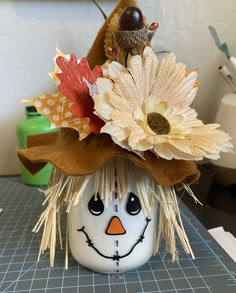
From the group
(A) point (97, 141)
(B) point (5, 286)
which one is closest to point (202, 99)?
(A) point (97, 141)

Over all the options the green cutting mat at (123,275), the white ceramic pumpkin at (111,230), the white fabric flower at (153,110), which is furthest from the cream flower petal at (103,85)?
the green cutting mat at (123,275)

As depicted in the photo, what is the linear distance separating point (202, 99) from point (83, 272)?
0.57 meters

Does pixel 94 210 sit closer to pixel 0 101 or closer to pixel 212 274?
pixel 212 274

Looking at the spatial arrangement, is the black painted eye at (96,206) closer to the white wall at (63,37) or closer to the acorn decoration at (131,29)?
the acorn decoration at (131,29)

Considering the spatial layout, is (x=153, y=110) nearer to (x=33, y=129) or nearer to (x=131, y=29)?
(x=131, y=29)

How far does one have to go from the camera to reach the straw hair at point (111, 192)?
40 centimetres

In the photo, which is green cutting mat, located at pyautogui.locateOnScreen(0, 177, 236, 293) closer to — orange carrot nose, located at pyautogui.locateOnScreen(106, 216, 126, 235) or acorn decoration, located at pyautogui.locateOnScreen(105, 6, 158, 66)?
orange carrot nose, located at pyautogui.locateOnScreen(106, 216, 126, 235)

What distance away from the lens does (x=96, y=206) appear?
410 mm

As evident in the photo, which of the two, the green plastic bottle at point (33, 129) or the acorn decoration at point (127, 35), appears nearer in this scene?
the acorn decoration at point (127, 35)

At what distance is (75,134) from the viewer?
42cm

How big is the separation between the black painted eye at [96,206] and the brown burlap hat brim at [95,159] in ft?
0.20

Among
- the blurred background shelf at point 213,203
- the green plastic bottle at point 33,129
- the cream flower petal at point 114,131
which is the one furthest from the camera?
the green plastic bottle at point 33,129

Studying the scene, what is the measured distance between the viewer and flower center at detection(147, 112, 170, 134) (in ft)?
1.24

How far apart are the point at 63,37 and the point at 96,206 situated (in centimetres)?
49
